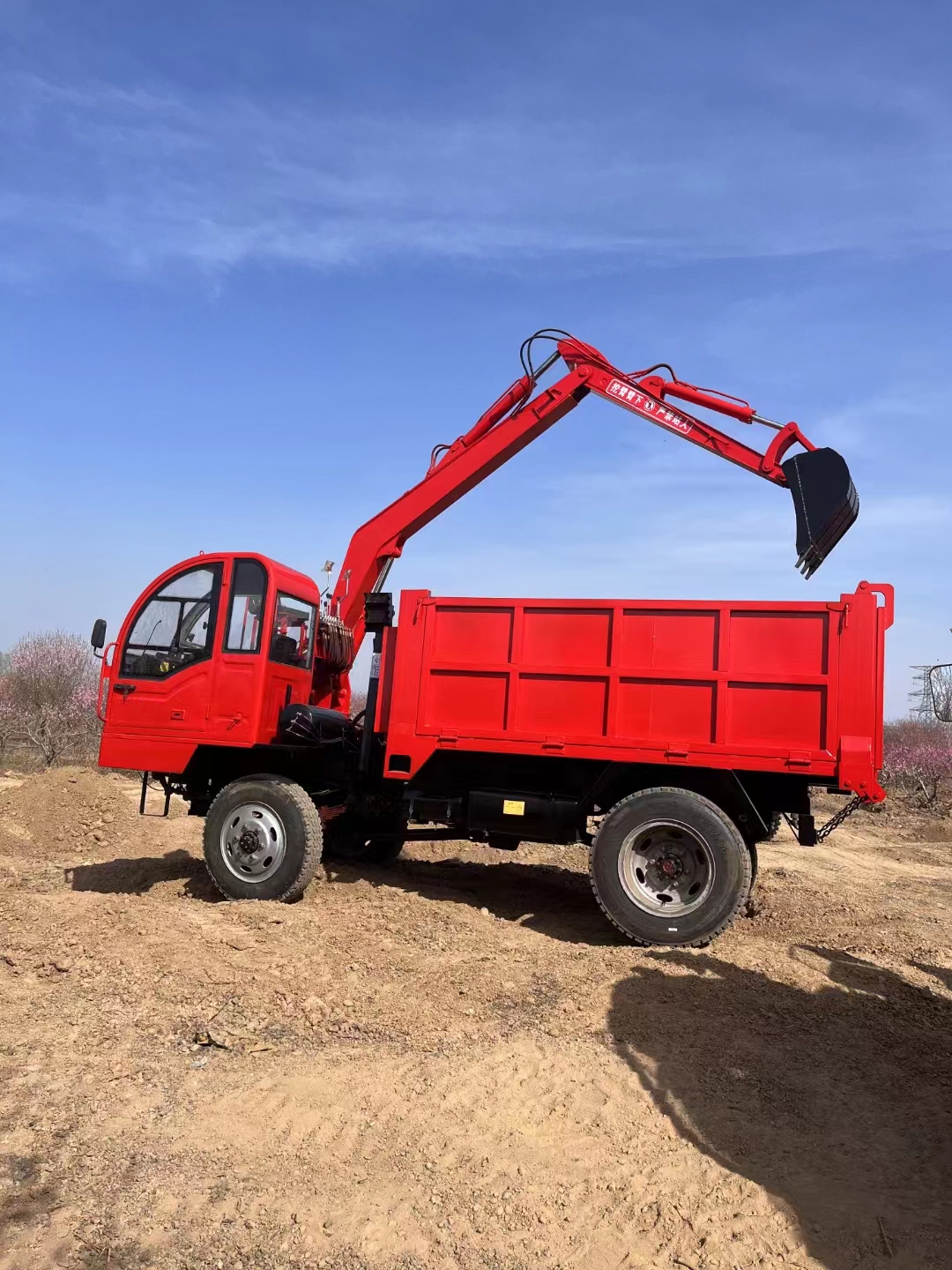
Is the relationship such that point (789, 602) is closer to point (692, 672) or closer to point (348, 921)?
point (692, 672)

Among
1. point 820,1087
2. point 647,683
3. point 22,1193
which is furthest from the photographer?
point 647,683

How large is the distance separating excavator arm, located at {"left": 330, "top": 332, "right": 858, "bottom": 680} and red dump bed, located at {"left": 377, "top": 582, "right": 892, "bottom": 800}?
3.88 ft

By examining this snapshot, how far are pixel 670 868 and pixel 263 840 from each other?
326 centimetres

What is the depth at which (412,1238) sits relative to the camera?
2.93m

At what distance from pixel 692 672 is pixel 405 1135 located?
146 inches

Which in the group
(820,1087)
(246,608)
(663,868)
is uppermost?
(246,608)

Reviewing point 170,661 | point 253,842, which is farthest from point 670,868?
point 170,661

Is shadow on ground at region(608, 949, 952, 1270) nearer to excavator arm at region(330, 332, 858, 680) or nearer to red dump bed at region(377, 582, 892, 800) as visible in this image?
red dump bed at region(377, 582, 892, 800)

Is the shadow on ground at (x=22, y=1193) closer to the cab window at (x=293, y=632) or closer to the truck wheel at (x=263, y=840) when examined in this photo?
the truck wheel at (x=263, y=840)

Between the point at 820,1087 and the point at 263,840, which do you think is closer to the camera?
the point at 820,1087

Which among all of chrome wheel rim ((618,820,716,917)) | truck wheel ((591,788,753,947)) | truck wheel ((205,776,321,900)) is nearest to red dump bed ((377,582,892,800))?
truck wheel ((591,788,753,947))

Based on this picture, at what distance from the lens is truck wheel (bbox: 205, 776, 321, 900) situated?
275 inches

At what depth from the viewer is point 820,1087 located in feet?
13.4

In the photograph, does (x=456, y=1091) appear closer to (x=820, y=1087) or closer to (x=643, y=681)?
(x=820, y=1087)
